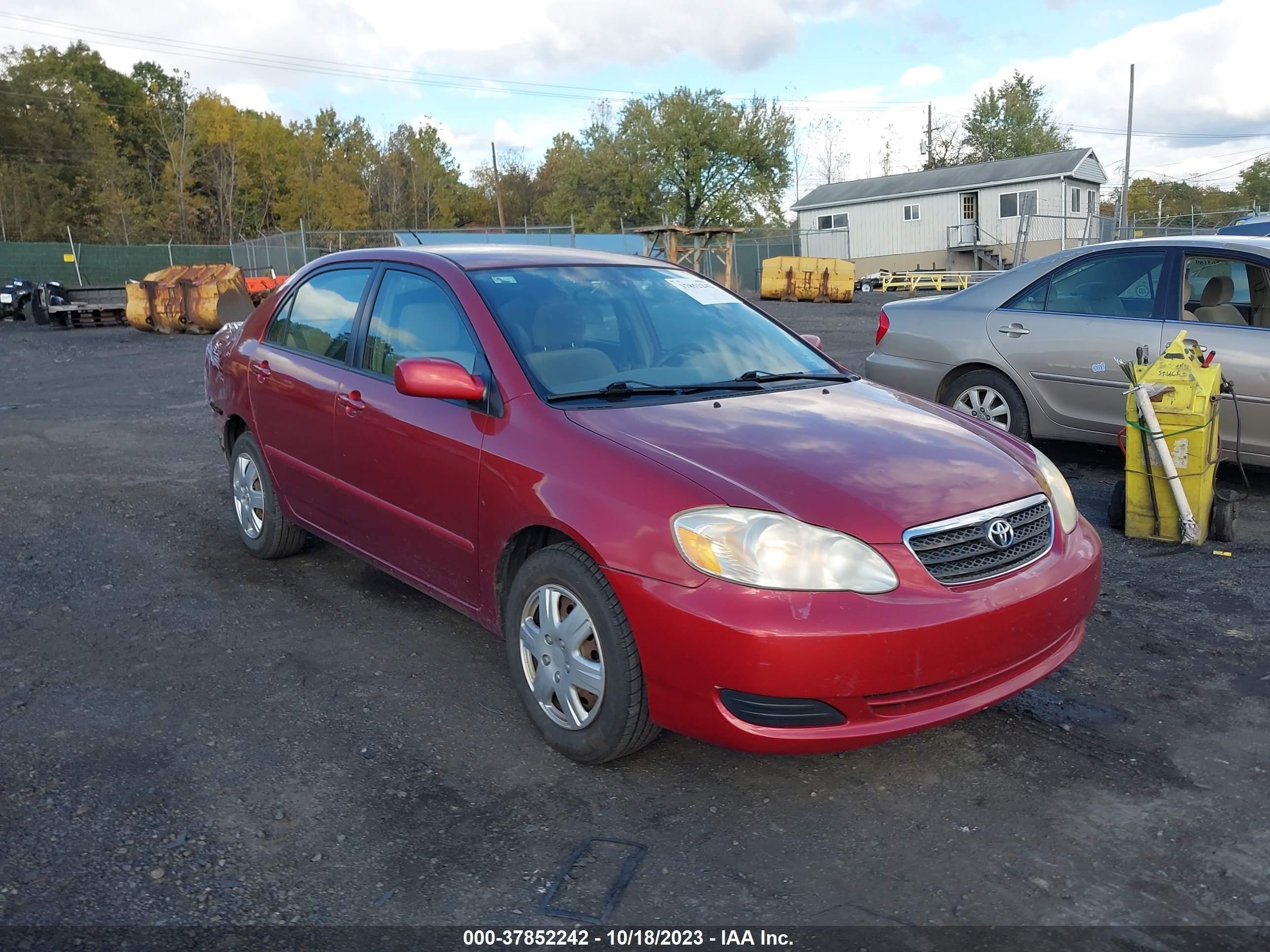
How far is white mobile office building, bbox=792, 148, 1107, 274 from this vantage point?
43.5 metres

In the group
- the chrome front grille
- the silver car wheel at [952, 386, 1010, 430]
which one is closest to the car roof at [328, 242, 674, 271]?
the chrome front grille

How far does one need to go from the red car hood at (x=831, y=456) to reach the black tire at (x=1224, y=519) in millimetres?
2464

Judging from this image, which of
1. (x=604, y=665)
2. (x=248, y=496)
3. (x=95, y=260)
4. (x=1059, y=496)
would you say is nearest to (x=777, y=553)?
(x=604, y=665)

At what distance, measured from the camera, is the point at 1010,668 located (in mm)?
3135

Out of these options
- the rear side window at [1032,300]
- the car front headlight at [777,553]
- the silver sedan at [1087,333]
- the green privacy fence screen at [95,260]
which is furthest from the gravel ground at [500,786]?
the green privacy fence screen at [95,260]

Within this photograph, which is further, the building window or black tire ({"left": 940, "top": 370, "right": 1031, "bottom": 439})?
the building window

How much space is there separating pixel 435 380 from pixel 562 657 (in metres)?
1.02

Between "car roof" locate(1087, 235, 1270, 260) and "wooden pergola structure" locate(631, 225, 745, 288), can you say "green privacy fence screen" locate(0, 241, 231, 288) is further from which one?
"car roof" locate(1087, 235, 1270, 260)

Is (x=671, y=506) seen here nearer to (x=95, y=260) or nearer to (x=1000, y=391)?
(x=1000, y=391)

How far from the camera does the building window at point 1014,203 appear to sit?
4366 centimetres

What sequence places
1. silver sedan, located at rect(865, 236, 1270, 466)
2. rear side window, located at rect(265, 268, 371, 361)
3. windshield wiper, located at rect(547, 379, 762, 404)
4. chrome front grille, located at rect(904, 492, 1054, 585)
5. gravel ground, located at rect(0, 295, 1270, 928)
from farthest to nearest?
silver sedan, located at rect(865, 236, 1270, 466), rear side window, located at rect(265, 268, 371, 361), windshield wiper, located at rect(547, 379, 762, 404), chrome front grille, located at rect(904, 492, 1054, 585), gravel ground, located at rect(0, 295, 1270, 928)

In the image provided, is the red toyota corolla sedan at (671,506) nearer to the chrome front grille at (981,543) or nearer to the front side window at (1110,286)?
the chrome front grille at (981,543)

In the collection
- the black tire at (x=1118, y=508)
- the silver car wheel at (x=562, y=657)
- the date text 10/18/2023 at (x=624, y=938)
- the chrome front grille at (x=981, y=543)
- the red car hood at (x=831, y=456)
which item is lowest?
the date text 10/18/2023 at (x=624, y=938)

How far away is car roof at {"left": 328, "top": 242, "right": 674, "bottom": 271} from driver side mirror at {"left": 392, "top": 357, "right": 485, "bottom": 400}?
2.27 feet
